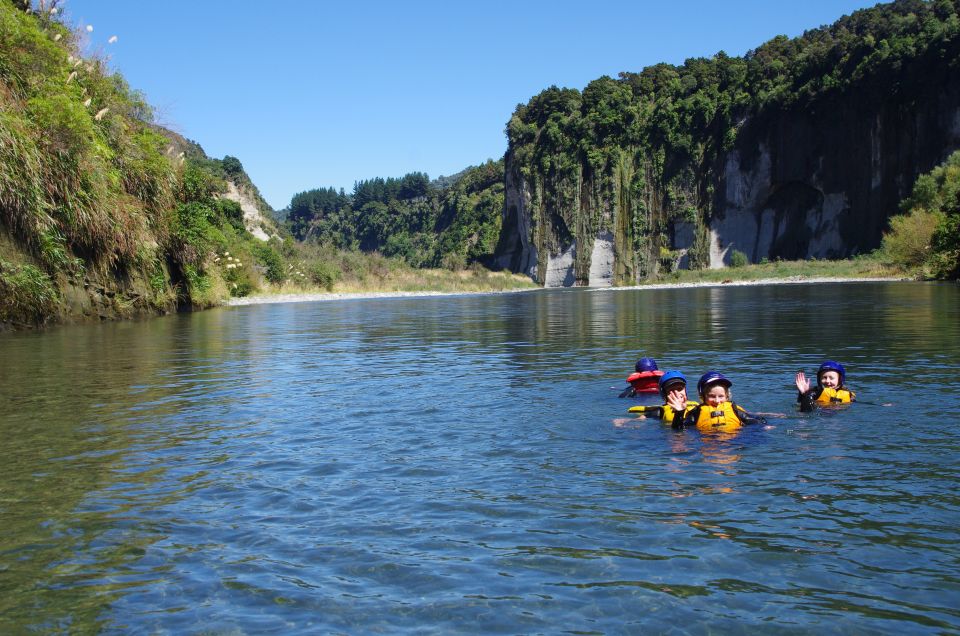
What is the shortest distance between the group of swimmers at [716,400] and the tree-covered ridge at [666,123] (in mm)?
86624

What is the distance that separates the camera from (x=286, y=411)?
12.9 metres

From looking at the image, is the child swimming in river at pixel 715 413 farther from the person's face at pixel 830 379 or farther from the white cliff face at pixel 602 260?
the white cliff face at pixel 602 260

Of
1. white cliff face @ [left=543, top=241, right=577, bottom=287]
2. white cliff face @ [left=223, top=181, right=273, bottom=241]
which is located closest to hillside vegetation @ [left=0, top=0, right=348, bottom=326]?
white cliff face @ [left=223, top=181, right=273, bottom=241]

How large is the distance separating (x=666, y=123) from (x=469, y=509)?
116 meters

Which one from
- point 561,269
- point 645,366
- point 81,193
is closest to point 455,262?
point 561,269

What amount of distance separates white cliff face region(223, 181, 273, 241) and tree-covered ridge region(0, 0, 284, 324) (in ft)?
237

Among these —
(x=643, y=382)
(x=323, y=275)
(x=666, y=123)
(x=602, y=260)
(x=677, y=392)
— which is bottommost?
(x=643, y=382)

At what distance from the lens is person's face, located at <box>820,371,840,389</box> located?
12.2 m

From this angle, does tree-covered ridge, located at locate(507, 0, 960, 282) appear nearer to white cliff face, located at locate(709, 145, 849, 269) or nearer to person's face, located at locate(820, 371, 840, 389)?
white cliff face, located at locate(709, 145, 849, 269)

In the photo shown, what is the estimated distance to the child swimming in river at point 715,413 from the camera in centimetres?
1061

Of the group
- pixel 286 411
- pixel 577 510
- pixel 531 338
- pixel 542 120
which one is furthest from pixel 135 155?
pixel 542 120

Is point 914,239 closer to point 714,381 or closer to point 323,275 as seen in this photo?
point 323,275

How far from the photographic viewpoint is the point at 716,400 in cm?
1075

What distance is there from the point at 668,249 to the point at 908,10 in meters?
40.2
